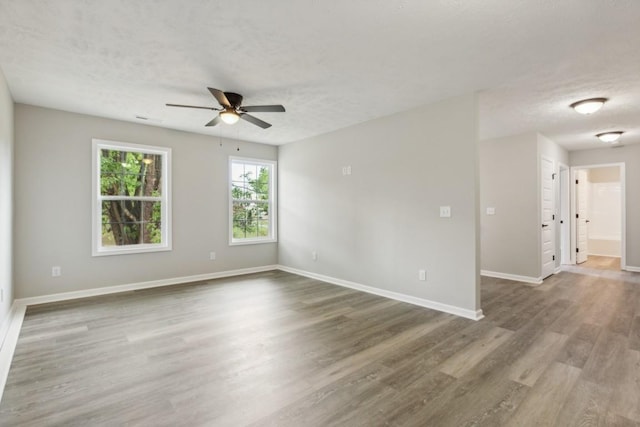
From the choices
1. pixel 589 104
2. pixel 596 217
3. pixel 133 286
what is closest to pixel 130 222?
pixel 133 286

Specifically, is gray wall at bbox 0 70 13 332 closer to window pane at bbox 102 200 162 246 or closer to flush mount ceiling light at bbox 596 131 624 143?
window pane at bbox 102 200 162 246

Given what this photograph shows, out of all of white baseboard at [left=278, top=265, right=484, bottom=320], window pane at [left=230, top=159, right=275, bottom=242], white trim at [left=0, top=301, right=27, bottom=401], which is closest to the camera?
white trim at [left=0, top=301, right=27, bottom=401]

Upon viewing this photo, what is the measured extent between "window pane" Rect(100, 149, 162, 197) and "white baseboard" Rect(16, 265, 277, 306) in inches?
55.5

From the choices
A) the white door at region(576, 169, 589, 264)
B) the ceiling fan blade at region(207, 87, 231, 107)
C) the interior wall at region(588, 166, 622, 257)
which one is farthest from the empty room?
the interior wall at region(588, 166, 622, 257)

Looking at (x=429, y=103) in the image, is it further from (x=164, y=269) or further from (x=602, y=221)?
(x=602, y=221)

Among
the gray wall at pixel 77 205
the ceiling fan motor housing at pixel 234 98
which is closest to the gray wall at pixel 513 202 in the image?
the ceiling fan motor housing at pixel 234 98

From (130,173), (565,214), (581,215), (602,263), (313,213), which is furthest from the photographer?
(581,215)

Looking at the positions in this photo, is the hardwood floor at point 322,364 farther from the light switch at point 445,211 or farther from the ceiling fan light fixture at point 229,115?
the ceiling fan light fixture at point 229,115

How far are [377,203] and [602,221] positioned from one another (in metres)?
7.32

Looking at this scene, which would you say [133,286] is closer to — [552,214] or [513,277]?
[513,277]

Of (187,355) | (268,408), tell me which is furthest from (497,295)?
(187,355)

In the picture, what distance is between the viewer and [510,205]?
216 inches

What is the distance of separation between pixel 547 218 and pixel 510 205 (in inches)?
28.7

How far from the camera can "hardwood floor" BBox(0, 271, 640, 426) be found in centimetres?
194
